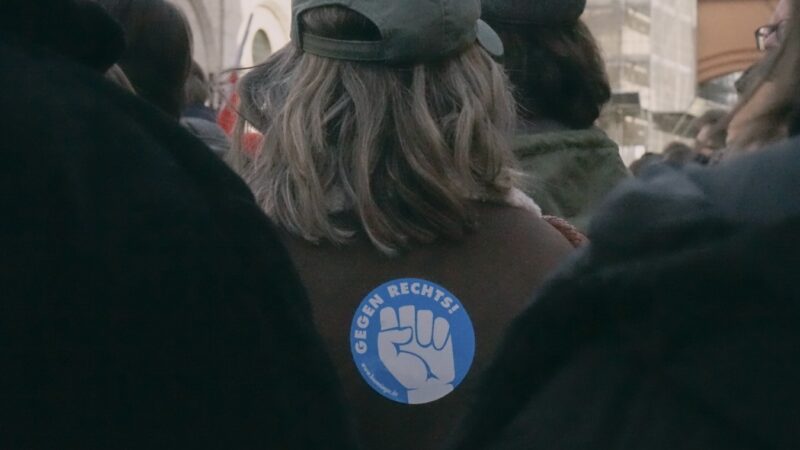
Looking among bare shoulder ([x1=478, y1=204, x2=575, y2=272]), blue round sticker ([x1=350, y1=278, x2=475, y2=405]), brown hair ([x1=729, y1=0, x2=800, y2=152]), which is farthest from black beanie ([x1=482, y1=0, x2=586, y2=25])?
brown hair ([x1=729, y1=0, x2=800, y2=152])

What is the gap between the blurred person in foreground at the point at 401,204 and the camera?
7.00ft

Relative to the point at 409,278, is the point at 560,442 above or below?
above

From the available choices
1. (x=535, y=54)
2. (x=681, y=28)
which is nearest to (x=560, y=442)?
(x=535, y=54)

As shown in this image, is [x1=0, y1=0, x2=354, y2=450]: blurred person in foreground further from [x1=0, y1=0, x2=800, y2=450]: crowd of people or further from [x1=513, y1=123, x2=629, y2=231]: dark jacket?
[x1=513, y1=123, x2=629, y2=231]: dark jacket

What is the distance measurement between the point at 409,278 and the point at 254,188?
303mm

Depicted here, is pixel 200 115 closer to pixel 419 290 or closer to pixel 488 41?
pixel 488 41

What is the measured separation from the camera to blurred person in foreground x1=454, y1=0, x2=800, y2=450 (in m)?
1.03

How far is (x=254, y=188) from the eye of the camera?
2.29 m

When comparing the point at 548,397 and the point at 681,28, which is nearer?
the point at 548,397

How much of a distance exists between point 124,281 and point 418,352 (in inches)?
31.2

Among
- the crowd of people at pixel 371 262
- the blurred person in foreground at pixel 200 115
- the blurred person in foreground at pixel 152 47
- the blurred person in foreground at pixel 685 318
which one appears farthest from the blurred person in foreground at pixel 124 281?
the blurred person in foreground at pixel 200 115

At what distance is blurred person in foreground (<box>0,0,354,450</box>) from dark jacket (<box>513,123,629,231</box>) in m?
1.42

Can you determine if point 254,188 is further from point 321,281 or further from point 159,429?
point 159,429

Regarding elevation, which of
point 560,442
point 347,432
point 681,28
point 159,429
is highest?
point 560,442
